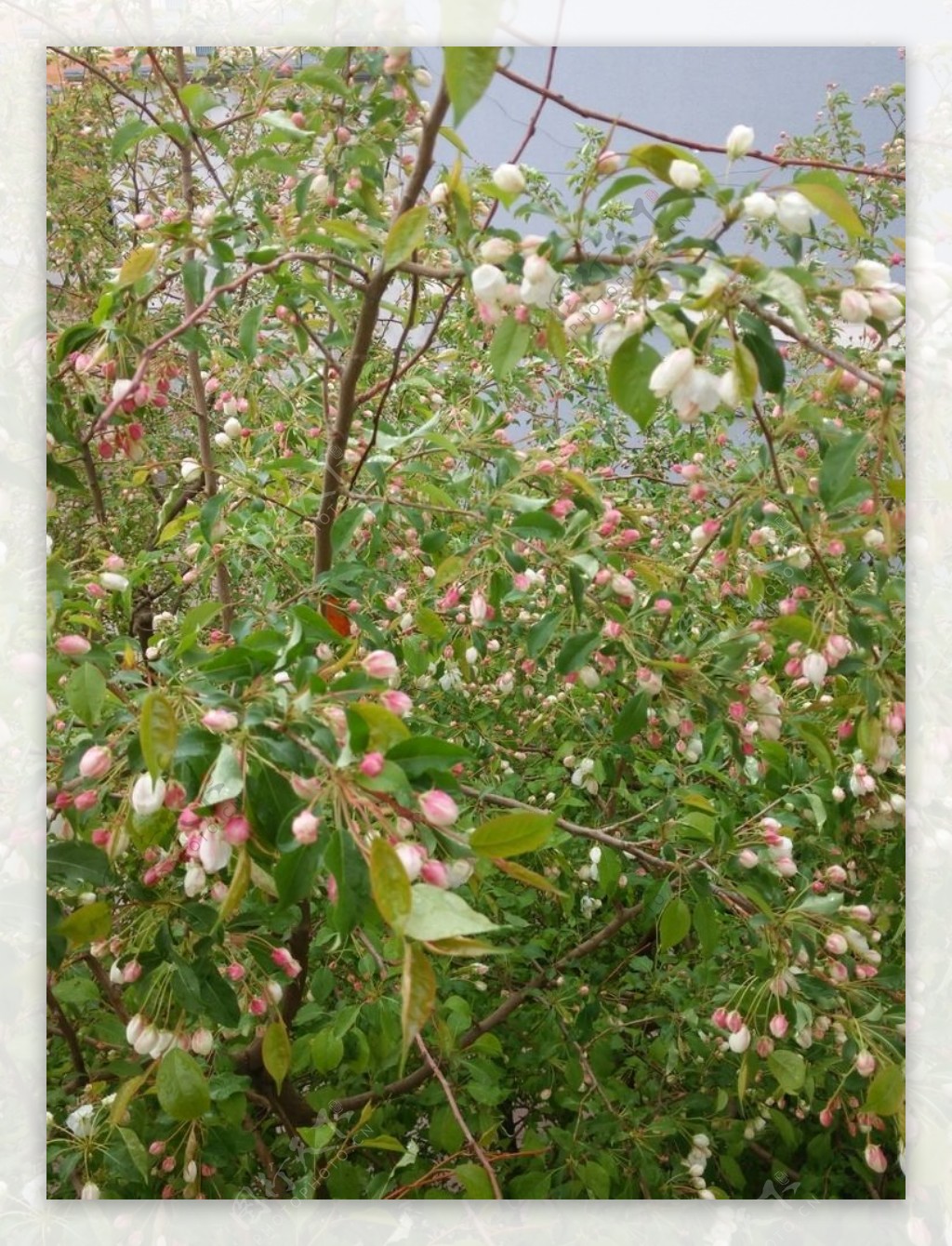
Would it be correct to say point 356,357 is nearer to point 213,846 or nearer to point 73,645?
point 73,645

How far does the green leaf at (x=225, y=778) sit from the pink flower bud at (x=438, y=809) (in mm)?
122

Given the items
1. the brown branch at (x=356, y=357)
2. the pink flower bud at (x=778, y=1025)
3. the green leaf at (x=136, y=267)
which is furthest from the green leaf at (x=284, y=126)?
the pink flower bud at (x=778, y=1025)

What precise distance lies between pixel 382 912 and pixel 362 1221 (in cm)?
69

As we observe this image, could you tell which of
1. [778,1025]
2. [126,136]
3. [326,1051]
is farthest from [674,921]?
[126,136]

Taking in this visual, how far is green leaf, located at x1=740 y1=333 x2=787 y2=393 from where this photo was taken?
667 millimetres

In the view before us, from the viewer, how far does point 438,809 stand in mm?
630

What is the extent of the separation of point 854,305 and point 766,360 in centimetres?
8

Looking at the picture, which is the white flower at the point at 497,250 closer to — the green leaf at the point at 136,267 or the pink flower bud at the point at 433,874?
the green leaf at the point at 136,267

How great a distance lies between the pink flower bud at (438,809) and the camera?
63cm

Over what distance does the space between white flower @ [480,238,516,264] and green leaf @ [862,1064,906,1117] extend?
835mm

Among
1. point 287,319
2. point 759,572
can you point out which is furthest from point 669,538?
point 287,319

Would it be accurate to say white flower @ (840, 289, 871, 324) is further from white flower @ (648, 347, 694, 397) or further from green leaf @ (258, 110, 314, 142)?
green leaf @ (258, 110, 314, 142)

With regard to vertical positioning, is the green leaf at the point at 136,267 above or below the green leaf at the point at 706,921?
above

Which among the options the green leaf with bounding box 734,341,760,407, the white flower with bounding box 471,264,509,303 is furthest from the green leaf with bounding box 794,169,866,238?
the white flower with bounding box 471,264,509,303
